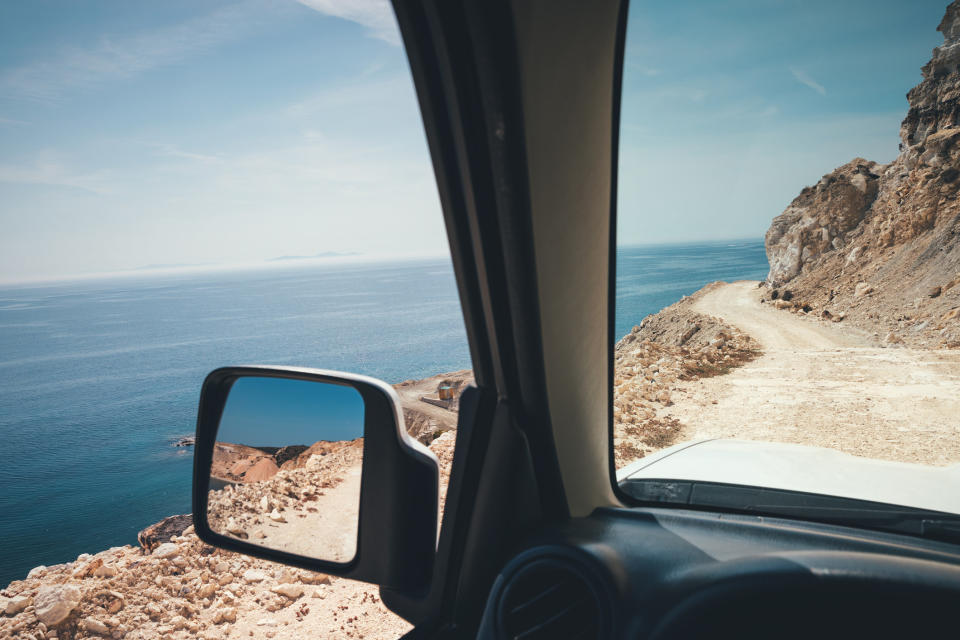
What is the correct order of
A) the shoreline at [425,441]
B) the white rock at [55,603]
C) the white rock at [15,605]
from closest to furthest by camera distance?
the shoreline at [425,441] → the white rock at [55,603] → the white rock at [15,605]

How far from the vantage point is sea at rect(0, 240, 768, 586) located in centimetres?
191

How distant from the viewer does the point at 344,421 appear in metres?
1.27

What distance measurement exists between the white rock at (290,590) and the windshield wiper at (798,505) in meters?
4.28

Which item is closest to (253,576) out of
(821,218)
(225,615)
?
(225,615)

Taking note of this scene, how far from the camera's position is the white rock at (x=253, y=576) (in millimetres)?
5125

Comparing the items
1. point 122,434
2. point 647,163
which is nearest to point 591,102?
point 647,163

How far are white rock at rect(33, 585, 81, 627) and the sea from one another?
2.51 metres

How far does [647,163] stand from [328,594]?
4.75m

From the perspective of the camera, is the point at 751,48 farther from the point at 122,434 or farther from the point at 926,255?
the point at 122,434

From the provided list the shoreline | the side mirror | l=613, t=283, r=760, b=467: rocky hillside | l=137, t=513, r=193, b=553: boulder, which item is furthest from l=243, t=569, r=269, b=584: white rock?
l=613, t=283, r=760, b=467: rocky hillside

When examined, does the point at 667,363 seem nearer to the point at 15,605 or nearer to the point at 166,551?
the point at 166,551

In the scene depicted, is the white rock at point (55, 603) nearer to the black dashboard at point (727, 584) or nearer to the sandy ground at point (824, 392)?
the black dashboard at point (727, 584)

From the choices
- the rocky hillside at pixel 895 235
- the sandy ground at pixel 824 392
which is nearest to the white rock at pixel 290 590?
the sandy ground at pixel 824 392

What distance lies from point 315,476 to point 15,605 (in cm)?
591
